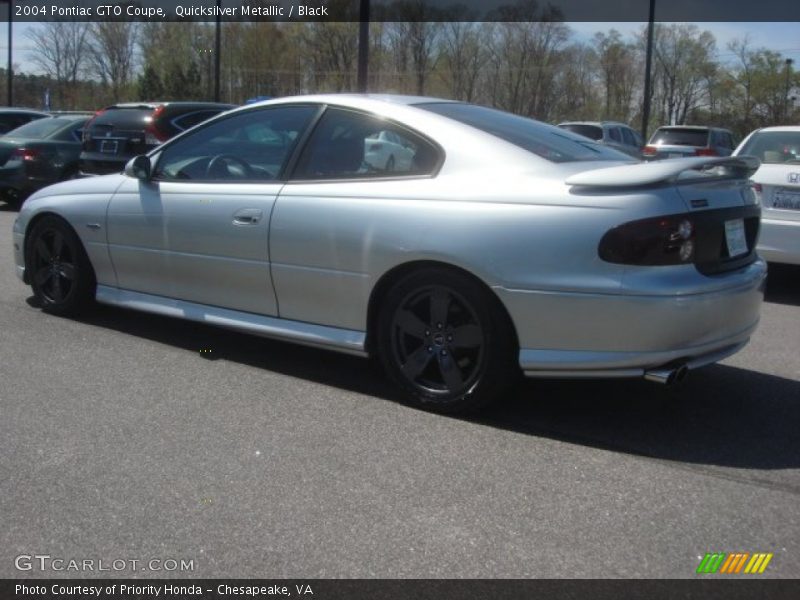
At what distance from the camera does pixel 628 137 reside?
23.8 metres

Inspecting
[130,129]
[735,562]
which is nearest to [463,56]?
[130,129]

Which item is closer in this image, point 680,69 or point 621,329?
point 621,329

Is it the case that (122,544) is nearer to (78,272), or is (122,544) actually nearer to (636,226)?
(636,226)

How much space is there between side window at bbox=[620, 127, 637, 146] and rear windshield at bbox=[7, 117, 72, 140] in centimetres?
1431

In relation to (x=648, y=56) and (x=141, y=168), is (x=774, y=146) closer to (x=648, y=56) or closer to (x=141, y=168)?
(x=141, y=168)

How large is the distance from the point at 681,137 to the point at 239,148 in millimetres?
17322

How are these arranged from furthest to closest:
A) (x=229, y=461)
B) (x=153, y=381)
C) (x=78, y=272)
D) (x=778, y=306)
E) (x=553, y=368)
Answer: (x=778, y=306), (x=78, y=272), (x=153, y=381), (x=553, y=368), (x=229, y=461)

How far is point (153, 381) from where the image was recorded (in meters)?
4.92

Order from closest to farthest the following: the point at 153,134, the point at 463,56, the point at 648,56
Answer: the point at 153,134
the point at 648,56
the point at 463,56

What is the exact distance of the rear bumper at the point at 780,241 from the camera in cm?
753

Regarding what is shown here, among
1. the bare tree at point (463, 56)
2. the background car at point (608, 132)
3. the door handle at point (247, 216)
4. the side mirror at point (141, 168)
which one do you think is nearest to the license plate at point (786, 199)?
the door handle at point (247, 216)

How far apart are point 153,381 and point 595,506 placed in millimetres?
2600

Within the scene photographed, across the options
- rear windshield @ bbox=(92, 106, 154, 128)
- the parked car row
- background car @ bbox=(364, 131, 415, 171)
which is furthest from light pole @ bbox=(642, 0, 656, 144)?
background car @ bbox=(364, 131, 415, 171)

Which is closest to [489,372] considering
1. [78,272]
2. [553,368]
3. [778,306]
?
[553,368]
